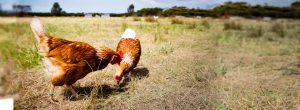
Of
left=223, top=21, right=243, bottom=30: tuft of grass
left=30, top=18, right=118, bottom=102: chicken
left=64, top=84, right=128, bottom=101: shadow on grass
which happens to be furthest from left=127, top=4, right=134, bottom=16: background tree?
left=223, top=21, right=243, bottom=30: tuft of grass

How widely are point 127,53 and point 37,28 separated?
736 millimetres

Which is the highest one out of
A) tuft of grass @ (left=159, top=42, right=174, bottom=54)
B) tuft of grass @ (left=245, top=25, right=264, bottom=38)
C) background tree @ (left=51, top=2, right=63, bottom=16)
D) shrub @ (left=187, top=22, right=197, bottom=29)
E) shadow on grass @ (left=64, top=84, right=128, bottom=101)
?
background tree @ (left=51, top=2, right=63, bottom=16)

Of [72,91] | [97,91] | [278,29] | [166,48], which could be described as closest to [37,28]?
[72,91]

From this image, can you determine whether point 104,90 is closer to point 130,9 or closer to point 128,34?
point 128,34

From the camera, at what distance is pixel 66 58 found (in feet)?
11.0

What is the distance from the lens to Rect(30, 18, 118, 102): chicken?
10.9 ft

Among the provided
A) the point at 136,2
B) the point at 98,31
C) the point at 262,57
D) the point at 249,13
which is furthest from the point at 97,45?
the point at 262,57

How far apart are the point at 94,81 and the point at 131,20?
56cm

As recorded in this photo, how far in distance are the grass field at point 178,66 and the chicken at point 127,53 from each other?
0.06m

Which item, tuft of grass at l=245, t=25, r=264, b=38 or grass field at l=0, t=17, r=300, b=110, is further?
tuft of grass at l=245, t=25, r=264, b=38


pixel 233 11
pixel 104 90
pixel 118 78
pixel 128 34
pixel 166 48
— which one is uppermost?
pixel 233 11

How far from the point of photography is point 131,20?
3.69 m

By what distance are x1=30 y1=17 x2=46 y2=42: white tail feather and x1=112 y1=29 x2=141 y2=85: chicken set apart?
0.61 m

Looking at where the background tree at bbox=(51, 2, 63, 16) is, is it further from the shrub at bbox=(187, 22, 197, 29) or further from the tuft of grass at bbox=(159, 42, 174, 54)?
the shrub at bbox=(187, 22, 197, 29)
